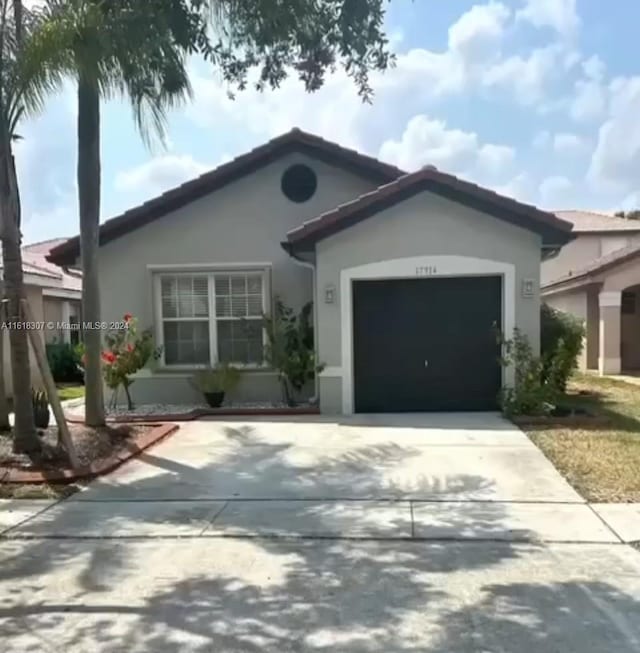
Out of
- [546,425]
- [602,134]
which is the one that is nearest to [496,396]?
[546,425]

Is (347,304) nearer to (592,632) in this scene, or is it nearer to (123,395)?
(123,395)

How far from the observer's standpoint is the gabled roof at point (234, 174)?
13938 mm

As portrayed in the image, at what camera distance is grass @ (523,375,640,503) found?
23.5ft

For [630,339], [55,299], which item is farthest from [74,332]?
[630,339]

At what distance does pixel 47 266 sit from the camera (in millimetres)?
23547

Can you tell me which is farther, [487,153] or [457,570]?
[487,153]

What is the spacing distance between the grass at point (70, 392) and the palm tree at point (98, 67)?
733 cm

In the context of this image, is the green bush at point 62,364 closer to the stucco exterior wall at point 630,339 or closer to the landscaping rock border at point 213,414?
the landscaping rock border at point 213,414

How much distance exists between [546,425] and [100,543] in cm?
782

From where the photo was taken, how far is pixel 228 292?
46.9 feet

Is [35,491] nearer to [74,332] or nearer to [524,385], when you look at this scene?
[524,385]

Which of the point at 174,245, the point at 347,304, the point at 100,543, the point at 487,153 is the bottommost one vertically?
the point at 100,543

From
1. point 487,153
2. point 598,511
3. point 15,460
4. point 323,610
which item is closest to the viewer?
point 323,610

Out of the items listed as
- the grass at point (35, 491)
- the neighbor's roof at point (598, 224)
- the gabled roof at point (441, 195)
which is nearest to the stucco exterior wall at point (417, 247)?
the gabled roof at point (441, 195)
